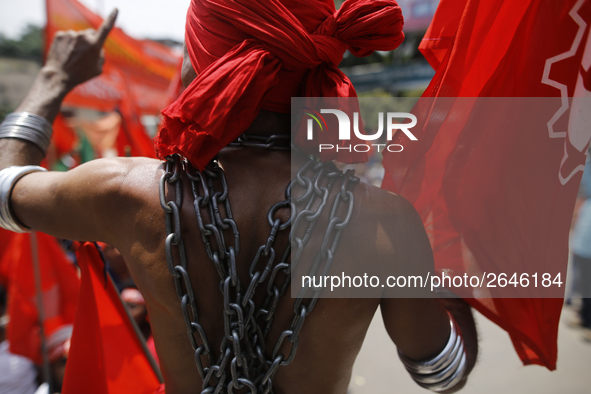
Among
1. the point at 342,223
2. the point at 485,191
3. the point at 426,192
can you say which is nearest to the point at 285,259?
the point at 342,223

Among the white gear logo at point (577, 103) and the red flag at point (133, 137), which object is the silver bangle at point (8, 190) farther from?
the red flag at point (133, 137)

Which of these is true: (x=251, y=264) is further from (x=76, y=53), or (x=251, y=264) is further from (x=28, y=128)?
(x=76, y=53)

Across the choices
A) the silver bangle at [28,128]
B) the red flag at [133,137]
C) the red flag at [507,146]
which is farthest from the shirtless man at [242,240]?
the red flag at [133,137]

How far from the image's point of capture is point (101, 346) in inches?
62.9

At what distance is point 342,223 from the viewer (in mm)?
1005

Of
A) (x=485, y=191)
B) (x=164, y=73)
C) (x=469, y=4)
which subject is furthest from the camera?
(x=164, y=73)

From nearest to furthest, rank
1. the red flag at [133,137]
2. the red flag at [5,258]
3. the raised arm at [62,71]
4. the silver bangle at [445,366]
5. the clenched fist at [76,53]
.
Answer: the silver bangle at [445,366] < the raised arm at [62,71] < the clenched fist at [76,53] < the red flag at [133,137] < the red flag at [5,258]

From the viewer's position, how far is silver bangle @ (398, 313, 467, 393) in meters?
1.23

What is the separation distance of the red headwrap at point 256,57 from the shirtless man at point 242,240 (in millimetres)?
99

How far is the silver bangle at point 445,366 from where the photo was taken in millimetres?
1234

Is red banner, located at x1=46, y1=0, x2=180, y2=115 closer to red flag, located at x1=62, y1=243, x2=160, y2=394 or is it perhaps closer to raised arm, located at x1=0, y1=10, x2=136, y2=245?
raised arm, located at x1=0, y1=10, x2=136, y2=245

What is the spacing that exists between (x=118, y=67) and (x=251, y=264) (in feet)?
14.3

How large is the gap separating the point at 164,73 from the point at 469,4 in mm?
5367

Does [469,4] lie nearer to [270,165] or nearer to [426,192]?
[426,192]
